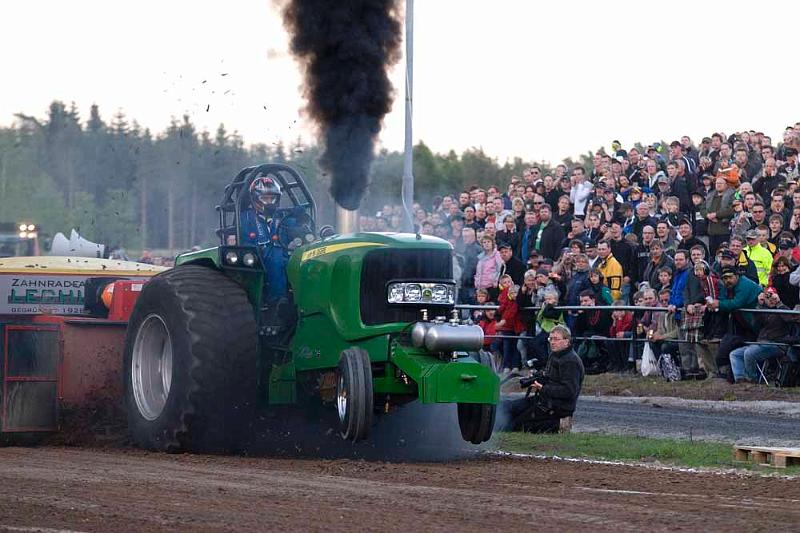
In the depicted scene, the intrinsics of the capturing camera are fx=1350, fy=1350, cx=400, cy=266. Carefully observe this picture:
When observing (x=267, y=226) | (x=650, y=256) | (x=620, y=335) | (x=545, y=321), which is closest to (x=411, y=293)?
(x=267, y=226)

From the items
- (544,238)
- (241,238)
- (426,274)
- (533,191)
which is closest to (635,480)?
(426,274)

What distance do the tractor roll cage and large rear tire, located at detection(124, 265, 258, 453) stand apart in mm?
737

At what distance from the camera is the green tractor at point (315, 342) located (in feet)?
32.4

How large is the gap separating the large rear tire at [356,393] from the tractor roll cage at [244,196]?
2016 millimetres

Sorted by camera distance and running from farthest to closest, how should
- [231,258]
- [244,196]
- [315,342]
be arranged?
[244,196]
[231,258]
[315,342]

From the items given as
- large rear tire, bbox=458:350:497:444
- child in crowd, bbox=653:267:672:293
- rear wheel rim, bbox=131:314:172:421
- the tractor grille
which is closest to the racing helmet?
rear wheel rim, bbox=131:314:172:421

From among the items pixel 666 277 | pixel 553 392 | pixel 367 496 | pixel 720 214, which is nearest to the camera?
pixel 367 496

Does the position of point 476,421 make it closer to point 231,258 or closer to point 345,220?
point 231,258

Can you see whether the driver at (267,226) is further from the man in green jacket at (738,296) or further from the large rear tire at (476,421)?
the man in green jacket at (738,296)

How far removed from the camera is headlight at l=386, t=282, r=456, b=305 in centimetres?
1030

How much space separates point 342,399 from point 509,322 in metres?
8.63

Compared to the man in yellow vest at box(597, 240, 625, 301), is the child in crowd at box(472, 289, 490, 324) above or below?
below

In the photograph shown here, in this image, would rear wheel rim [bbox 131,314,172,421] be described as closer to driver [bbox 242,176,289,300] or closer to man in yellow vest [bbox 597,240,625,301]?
driver [bbox 242,176,289,300]

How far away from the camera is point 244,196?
37.5ft
